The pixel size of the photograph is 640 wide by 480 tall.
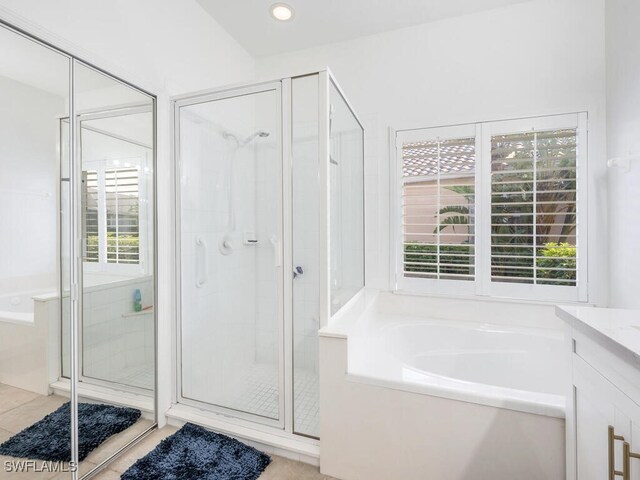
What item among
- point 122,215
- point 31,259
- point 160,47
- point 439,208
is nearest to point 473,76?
point 439,208

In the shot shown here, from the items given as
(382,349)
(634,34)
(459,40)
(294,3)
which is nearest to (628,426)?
(382,349)

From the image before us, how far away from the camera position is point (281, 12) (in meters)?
2.33

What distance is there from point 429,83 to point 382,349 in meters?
1.95

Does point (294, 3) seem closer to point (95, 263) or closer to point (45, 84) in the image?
point (45, 84)

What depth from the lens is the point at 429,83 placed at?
2438 millimetres

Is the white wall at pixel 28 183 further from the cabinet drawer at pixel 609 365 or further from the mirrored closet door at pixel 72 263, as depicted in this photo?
the cabinet drawer at pixel 609 365

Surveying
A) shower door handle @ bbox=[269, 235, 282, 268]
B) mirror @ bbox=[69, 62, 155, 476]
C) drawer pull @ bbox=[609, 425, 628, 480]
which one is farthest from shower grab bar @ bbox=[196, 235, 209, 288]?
drawer pull @ bbox=[609, 425, 628, 480]

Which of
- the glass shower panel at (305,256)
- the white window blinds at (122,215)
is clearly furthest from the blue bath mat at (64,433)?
the glass shower panel at (305,256)

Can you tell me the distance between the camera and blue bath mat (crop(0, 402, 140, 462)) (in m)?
1.31

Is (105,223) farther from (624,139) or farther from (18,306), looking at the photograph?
(624,139)

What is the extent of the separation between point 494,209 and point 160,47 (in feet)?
7.80

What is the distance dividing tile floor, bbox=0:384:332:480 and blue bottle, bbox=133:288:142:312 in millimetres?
532

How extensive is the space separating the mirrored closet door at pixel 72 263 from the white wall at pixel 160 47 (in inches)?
2.3

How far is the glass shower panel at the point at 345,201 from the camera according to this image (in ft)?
6.10
